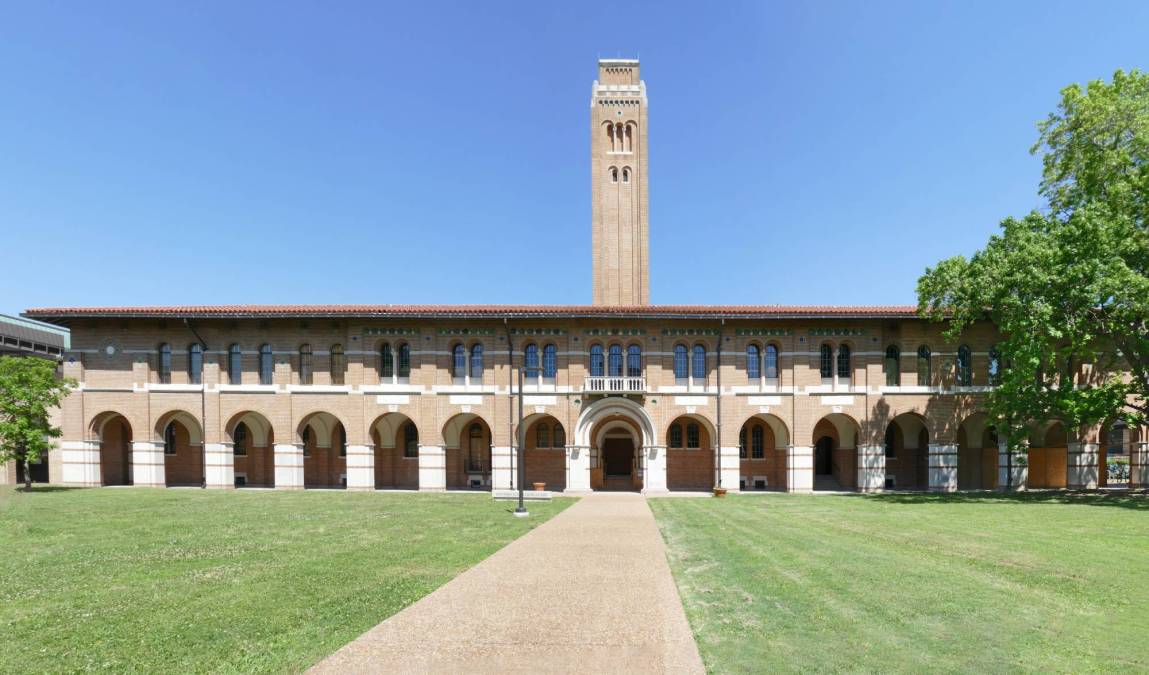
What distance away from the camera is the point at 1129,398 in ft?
86.2

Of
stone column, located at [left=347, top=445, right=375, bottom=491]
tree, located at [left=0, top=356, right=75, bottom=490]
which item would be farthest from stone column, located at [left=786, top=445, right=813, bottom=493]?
tree, located at [left=0, top=356, right=75, bottom=490]

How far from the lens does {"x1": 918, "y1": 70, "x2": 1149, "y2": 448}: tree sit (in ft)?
63.2

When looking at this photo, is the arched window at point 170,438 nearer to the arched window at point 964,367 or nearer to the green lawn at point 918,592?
the green lawn at point 918,592

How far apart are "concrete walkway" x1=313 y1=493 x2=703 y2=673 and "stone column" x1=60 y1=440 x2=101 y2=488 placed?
29.2m

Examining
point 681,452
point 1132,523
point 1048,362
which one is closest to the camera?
point 1132,523

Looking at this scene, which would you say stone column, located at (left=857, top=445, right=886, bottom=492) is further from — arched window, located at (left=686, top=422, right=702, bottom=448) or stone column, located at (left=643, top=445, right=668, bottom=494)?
stone column, located at (left=643, top=445, right=668, bottom=494)

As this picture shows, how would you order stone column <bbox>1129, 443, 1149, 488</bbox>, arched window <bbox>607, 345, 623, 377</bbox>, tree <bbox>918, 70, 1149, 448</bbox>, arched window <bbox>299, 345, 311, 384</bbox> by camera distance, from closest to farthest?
tree <bbox>918, 70, 1149, 448</bbox> → stone column <bbox>1129, 443, 1149, 488</bbox> → arched window <bbox>607, 345, 623, 377</bbox> → arched window <bbox>299, 345, 311, 384</bbox>

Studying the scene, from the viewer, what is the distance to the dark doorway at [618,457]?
1217 inches

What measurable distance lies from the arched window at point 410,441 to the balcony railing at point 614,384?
11.3 m

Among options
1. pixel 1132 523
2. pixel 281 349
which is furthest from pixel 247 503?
pixel 1132 523

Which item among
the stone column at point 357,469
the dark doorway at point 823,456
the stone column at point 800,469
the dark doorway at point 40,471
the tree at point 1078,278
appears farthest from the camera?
the dark doorway at point 823,456

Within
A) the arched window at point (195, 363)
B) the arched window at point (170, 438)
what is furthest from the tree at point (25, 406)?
the arched window at point (170, 438)

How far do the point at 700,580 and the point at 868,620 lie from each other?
298cm

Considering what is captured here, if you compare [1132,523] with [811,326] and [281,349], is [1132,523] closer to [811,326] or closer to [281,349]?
[811,326]
